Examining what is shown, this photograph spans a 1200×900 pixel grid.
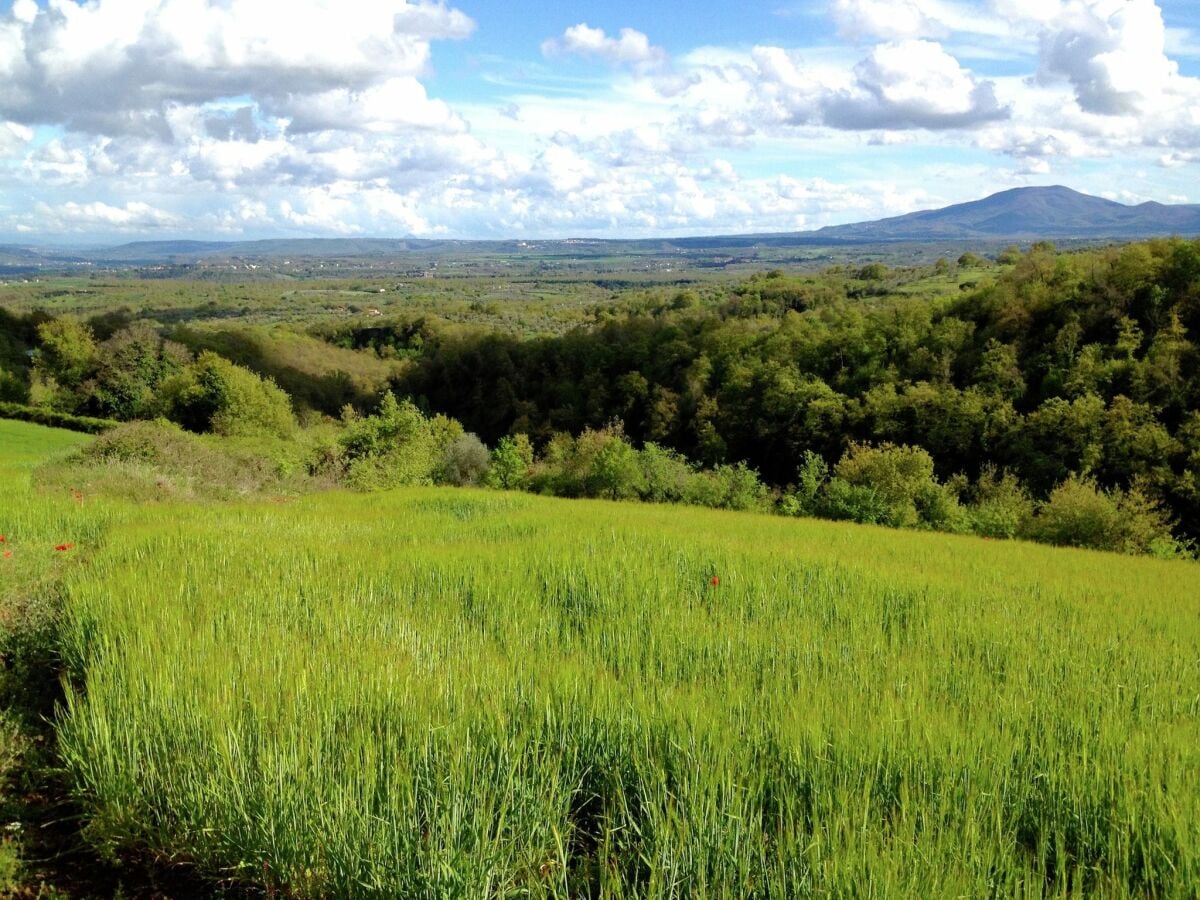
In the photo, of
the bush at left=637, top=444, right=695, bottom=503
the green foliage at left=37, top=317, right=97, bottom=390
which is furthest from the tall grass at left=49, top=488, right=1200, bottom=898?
the green foliage at left=37, top=317, right=97, bottom=390

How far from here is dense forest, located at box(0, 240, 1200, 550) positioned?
29.8 metres

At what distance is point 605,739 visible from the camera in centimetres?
397

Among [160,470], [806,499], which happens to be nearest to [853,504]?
[806,499]

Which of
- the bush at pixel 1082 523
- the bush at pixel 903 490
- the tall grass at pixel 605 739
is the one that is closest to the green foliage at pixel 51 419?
the bush at pixel 903 490

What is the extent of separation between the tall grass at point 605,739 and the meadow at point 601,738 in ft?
0.07

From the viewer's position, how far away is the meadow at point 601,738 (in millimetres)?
3059

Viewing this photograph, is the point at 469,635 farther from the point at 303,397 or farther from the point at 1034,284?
the point at 303,397

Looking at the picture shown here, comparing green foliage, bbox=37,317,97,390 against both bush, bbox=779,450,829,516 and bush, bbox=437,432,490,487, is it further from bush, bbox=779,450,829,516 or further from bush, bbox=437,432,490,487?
bush, bbox=779,450,829,516

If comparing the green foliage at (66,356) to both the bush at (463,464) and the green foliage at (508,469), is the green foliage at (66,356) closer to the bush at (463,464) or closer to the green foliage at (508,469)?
the bush at (463,464)

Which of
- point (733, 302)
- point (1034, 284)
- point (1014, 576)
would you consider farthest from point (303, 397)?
point (1014, 576)

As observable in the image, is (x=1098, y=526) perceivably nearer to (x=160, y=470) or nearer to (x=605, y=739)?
(x=605, y=739)

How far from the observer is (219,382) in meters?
52.0

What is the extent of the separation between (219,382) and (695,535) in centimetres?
4777

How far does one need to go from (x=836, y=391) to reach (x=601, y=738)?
57.0m
